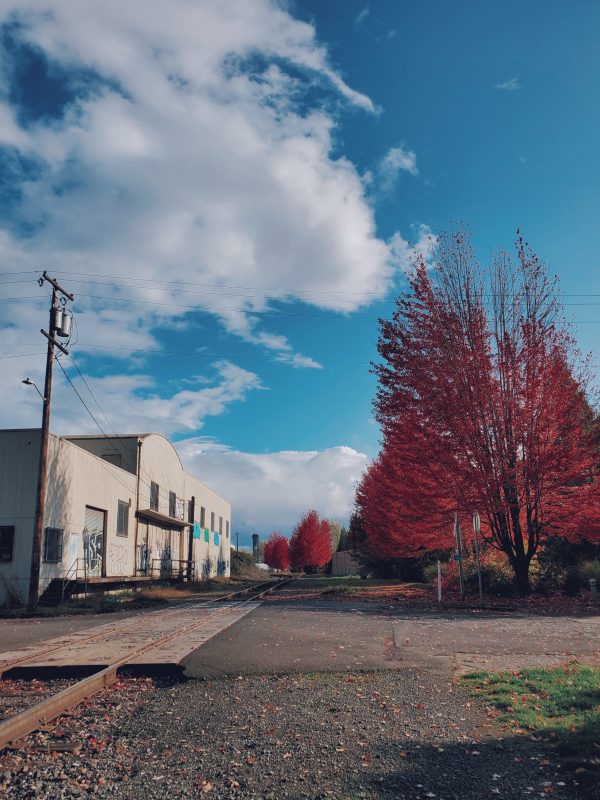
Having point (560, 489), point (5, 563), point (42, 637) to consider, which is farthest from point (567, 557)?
point (5, 563)

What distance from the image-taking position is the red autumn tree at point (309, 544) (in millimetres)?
89062

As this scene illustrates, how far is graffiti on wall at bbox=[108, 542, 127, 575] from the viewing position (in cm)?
3102

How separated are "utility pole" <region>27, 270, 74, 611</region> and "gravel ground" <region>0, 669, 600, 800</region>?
14.9 metres

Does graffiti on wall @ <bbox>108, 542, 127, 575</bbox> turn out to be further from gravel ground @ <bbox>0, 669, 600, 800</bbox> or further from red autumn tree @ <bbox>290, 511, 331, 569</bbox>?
red autumn tree @ <bbox>290, 511, 331, 569</bbox>

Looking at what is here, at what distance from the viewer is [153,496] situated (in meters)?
39.6

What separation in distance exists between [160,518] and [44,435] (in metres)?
17.7

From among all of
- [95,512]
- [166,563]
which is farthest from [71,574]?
[166,563]

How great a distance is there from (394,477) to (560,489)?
283 inches

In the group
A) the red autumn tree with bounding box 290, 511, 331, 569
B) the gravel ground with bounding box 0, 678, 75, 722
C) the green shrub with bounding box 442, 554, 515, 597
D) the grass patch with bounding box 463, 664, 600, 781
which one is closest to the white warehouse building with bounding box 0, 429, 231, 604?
the green shrub with bounding box 442, 554, 515, 597

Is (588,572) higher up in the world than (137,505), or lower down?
lower down

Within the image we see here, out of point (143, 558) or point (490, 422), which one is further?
point (143, 558)

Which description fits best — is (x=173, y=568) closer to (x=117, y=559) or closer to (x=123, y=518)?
(x=123, y=518)

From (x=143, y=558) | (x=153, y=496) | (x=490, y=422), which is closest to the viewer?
(x=490, y=422)

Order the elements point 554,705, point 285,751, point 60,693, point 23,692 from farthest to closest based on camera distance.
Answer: point 23,692 → point 60,693 → point 554,705 → point 285,751
